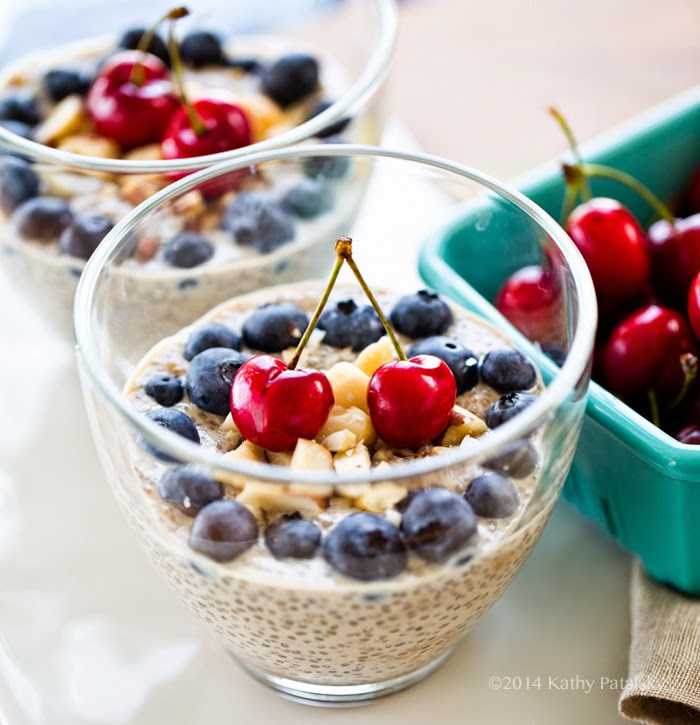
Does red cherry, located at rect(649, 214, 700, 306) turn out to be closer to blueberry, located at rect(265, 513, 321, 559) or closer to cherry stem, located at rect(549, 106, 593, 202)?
cherry stem, located at rect(549, 106, 593, 202)

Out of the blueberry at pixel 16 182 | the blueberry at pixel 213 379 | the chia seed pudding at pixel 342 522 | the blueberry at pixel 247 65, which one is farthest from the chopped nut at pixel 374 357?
the blueberry at pixel 247 65

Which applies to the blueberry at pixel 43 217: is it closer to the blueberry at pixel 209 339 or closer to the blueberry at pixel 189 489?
the blueberry at pixel 209 339

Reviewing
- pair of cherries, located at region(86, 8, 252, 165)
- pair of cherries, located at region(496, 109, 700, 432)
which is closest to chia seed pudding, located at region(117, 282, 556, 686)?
pair of cherries, located at region(496, 109, 700, 432)

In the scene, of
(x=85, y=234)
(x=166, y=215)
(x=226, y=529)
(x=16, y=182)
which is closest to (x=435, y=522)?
(x=226, y=529)

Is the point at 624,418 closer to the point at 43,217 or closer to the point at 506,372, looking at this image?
the point at 506,372

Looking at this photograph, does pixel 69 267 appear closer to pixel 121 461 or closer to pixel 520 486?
pixel 121 461
